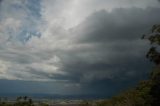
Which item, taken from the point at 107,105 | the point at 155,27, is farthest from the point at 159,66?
the point at 107,105

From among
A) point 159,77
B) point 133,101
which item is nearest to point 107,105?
point 133,101

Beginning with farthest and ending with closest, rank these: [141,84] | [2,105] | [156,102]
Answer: [2,105], [141,84], [156,102]

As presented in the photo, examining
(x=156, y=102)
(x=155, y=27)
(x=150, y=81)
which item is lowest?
(x=156, y=102)

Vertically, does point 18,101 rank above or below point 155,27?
below

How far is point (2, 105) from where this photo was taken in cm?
7575

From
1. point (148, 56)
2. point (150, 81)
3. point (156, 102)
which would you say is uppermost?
point (148, 56)

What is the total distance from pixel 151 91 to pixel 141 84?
20.8 ft

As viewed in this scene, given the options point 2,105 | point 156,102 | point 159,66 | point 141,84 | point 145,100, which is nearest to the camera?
point 159,66

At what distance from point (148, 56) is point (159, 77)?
347 centimetres

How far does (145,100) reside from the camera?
55.8 metres

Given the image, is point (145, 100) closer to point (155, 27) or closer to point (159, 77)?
point (159, 77)

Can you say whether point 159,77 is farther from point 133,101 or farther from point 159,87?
point 133,101

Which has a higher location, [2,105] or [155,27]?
[155,27]

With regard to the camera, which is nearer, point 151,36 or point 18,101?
point 151,36
